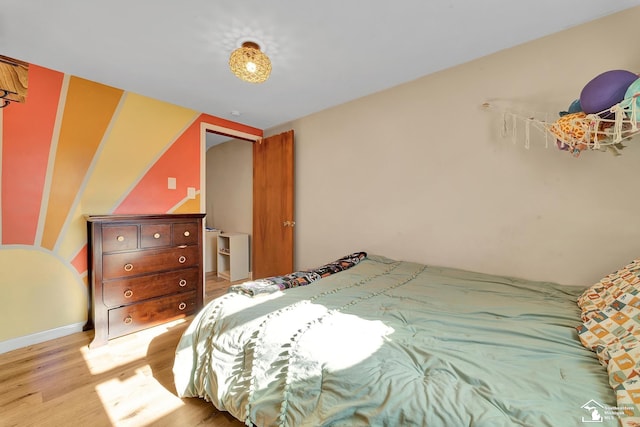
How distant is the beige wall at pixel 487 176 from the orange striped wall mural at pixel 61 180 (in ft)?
6.63

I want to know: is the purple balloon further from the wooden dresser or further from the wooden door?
the wooden dresser

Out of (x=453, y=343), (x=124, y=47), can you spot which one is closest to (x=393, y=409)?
(x=453, y=343)

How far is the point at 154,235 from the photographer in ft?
7.84

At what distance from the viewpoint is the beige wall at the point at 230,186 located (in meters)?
4.25

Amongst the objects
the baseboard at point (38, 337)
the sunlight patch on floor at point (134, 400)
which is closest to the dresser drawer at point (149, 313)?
the baseboard at point (38, 337)

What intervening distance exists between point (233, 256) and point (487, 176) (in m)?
3.37

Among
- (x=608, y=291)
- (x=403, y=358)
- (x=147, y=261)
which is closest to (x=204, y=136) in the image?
(x=147, y=261)

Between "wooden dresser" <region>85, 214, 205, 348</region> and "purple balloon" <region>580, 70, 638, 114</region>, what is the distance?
308 cm

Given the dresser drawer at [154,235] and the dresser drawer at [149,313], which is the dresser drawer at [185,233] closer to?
the dresser drawer at [154,235]

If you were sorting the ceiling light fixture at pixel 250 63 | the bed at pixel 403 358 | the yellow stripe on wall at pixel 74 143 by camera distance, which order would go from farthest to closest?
the yellow stripe on wall at pixel 74 143 < the ceiling light fixture at pixel 250 63 < the bed at pixel 403 358

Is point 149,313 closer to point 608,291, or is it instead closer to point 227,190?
point 227,190

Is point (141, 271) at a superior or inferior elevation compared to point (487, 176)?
inferior

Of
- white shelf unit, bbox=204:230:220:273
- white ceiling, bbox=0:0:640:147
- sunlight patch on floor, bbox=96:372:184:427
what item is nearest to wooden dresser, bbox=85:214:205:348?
sunlight patch on floor, bbox=96:372:184:427

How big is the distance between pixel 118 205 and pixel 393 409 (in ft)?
9.61
